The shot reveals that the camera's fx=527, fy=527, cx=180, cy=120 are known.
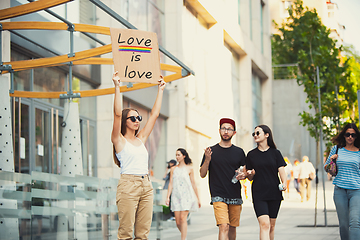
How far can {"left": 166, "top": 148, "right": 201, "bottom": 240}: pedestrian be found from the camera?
1015 cm

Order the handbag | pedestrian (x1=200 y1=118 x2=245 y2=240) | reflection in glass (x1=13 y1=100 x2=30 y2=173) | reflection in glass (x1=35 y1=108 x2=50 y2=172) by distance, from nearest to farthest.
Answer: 1. pedestrian (x1=200 y1=118 x2=245 y2=240)
2. the handbag
3. reflection in glass (x1=13 y1=100 x2=30 y2=173)
4. reflection in glass (x1=35 y1=108 x2=50 y2=172)

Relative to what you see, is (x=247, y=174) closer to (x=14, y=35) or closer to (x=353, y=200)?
(x=353, y=200)

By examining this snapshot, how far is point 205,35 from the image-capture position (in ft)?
93.7

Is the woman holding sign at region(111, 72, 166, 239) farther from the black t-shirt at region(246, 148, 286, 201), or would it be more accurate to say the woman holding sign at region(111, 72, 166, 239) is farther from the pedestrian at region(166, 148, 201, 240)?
the pedestrian at region(166, 148, 201, 240)

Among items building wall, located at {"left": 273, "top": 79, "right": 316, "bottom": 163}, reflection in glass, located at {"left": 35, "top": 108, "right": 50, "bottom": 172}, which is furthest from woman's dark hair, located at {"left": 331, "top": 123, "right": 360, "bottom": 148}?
building wall, located at {"left": 273, "top": 79, "right": 316, "bottom": 163}

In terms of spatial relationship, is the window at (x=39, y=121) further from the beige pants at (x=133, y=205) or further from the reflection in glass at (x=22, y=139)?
the beige pants at (x=133, y=205)

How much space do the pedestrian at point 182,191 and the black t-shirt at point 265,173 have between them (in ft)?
9.82

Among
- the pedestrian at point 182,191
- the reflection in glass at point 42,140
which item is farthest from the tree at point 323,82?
the reflection in glass at point 42,140

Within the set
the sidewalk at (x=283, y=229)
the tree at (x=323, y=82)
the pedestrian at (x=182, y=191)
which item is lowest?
the sidewalk at (x=283, y=229)

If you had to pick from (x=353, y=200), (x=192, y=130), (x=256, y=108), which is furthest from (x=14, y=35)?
(x=256, y=108)

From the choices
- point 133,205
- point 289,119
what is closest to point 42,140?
point 133,205

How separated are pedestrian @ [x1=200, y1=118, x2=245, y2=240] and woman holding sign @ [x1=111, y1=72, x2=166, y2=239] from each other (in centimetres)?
185

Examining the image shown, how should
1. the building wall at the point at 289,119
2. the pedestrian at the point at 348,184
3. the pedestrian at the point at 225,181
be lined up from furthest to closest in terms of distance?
the building wall at the point at 289,119, the pedestrian at the point at 225,181, the pedestrian at the point at 348,184

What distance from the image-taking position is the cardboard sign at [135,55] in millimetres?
5891
